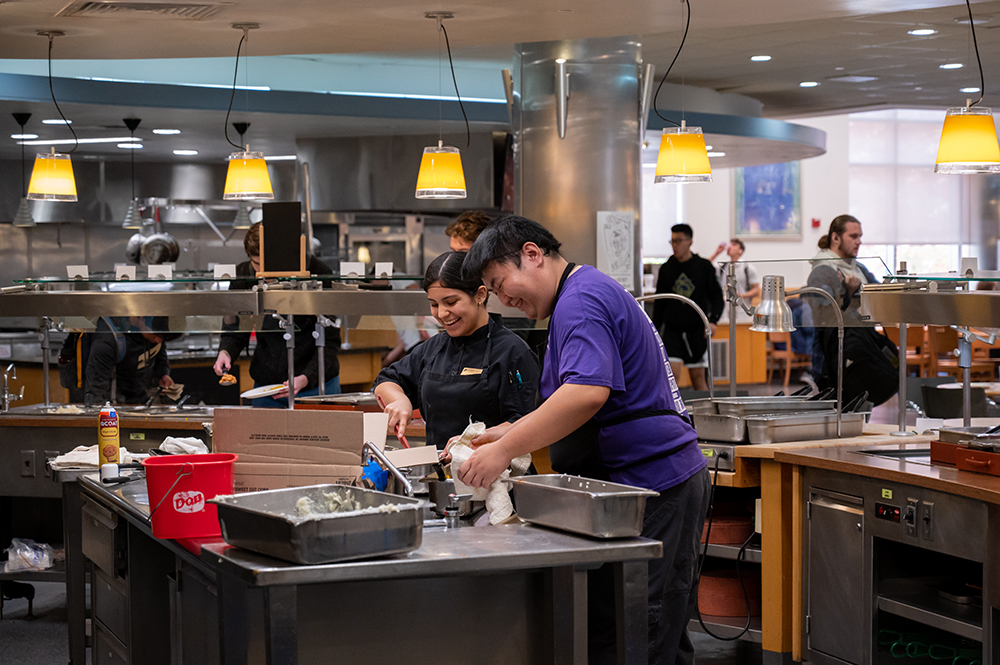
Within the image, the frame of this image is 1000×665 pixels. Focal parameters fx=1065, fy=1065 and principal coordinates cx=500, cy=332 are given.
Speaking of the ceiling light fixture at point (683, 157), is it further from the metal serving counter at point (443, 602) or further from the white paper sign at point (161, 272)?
the metal serving counter at point (443, 602)

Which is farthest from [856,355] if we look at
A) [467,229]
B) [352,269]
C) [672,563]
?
[672,563]

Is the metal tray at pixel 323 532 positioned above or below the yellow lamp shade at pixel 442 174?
below

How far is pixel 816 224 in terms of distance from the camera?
16484 millimetres

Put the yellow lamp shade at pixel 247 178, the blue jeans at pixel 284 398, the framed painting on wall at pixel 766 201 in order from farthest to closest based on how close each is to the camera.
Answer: the framed painting on wall at pixel 766 201, the yellow lamp shade at pixel 247 178, the blue jeans at pixel 284 398

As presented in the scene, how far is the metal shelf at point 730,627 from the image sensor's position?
404 centimetres

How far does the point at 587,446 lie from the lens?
103 inches

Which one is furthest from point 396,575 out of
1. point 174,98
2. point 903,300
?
point 174,98

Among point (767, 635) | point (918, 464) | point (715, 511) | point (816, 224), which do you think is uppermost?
point (816, 224)

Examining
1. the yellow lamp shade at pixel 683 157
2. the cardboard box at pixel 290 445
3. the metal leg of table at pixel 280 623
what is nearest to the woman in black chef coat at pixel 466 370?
the cardboard box at pixel 290 445

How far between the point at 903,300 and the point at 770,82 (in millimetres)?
7014

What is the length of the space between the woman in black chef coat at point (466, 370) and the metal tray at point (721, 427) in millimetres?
1219

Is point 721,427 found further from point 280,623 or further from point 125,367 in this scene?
point 125,367

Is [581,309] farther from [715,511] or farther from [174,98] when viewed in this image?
[174,98]

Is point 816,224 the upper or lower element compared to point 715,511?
upper
